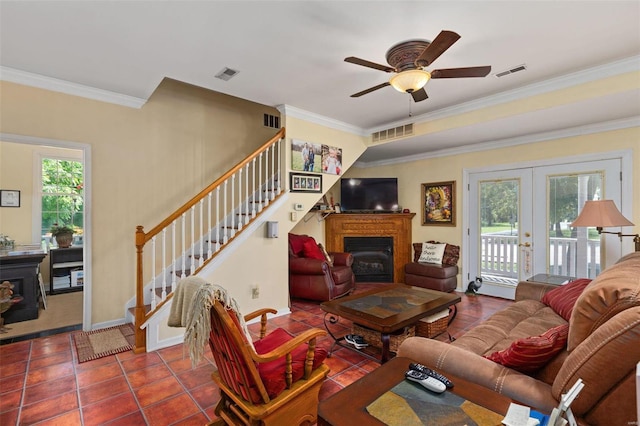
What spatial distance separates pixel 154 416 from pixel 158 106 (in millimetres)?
3643

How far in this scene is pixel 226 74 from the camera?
10.4 ft

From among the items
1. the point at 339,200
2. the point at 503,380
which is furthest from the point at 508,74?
the point at 339,200

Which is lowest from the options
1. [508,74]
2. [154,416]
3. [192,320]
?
[154,416]

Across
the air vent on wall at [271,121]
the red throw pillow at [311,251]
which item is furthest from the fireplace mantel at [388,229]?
the air vent on wall at [271,121]

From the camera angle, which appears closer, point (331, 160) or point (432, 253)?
point (331, 160)

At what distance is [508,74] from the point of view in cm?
313

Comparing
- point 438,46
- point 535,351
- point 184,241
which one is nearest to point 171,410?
point 184,241

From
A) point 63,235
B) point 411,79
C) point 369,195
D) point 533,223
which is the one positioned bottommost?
point 63,235

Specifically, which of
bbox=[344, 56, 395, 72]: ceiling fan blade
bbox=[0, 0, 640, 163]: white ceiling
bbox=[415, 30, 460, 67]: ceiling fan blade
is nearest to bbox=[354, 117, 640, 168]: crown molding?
bbox=[0, 0, 640, 163]: white ceiling

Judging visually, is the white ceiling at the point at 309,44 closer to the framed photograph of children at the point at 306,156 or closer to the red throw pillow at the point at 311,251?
the framed photograph of children at the point at 306,156

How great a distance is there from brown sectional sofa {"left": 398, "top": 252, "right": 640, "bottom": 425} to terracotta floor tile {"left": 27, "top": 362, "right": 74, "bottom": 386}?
293 cm

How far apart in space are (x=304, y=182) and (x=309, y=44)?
2084 millimetres

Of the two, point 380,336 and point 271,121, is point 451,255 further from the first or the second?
point 271,121

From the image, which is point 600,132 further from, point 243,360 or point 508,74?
point 243,360
